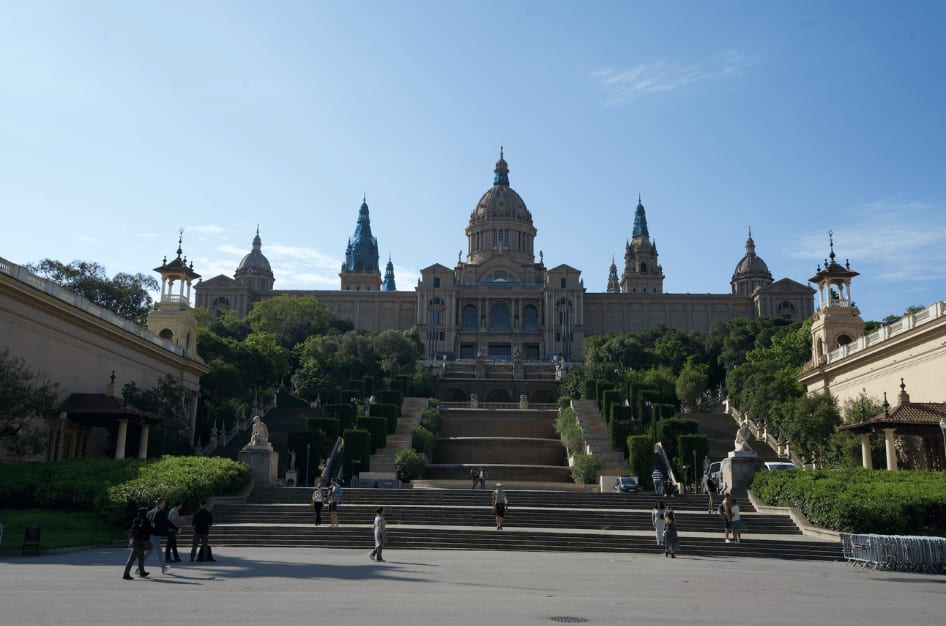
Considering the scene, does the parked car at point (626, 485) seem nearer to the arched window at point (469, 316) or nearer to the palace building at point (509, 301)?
the palace building at point (509, 301)

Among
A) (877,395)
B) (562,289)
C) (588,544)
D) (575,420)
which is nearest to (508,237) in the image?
(562,289)

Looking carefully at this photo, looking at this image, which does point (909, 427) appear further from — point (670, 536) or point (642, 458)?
point (670, 536)

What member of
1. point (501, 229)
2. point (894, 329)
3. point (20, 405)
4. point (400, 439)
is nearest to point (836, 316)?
point (894, 329)

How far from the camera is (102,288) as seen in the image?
78250 mm

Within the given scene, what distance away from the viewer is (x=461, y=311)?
137m

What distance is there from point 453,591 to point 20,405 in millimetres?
23631

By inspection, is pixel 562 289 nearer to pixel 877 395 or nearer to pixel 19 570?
pixel 877 395

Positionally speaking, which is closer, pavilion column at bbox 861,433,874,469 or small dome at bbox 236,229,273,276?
pavilion column at bbox 861,433,874,469

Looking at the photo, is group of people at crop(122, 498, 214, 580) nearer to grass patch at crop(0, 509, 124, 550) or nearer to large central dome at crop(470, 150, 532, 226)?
grass patch at crop(0, 509, 124, 550)

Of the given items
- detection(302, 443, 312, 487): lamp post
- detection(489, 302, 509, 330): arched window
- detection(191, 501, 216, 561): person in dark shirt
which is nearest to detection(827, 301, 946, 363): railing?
detection(302, 443, 312, 487): lamp post

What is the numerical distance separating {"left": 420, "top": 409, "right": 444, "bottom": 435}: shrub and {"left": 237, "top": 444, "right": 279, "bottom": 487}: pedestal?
76.0 ft

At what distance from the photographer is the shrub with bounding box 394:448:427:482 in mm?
44469

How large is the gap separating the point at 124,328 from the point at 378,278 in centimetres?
12801

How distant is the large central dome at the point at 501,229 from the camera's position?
15325 cm
